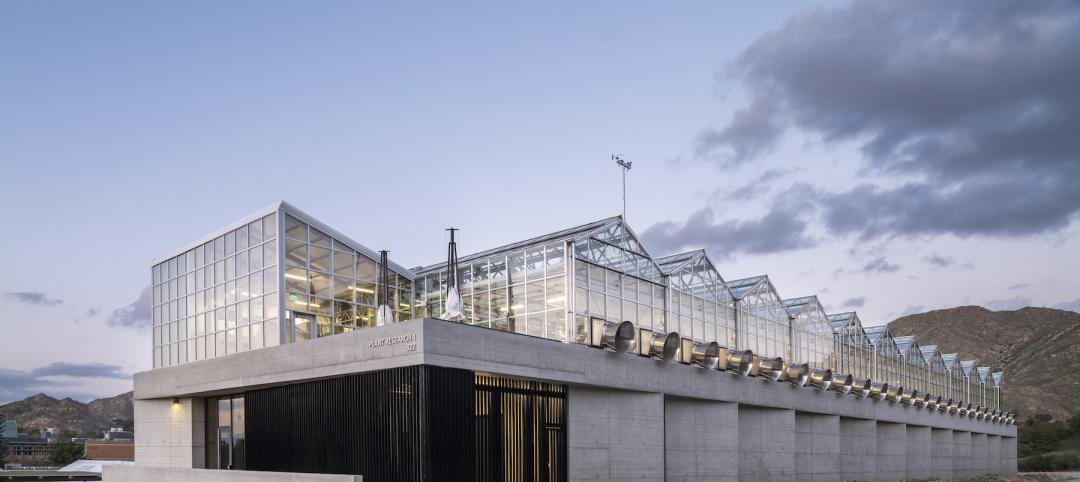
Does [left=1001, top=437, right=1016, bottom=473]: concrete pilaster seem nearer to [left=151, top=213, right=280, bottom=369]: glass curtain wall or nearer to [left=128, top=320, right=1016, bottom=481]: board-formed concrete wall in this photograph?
[left=128, top=320, right=1016, bottom=481]: board-formed concrete wall

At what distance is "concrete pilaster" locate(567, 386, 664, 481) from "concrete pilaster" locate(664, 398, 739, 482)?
6.59ft

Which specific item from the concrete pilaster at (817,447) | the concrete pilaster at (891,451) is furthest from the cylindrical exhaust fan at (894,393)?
the concrete pilaster at (817,447)

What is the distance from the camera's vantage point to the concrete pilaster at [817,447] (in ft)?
168

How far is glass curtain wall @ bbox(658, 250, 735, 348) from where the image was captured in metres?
42.8

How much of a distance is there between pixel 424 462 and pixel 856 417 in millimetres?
41215

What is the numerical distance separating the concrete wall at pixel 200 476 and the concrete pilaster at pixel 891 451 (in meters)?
46.2

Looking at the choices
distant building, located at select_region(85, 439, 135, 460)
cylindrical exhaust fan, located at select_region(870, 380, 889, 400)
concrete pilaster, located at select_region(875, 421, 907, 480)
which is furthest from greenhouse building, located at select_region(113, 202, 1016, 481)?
distant building, located at select_region(85, 439, 135, 460)

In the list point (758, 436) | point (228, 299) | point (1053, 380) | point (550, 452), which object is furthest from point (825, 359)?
point (1053, 380)

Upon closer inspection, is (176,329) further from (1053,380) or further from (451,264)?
(1053,380)

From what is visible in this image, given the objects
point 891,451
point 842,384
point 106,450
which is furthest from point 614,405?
point 106,450

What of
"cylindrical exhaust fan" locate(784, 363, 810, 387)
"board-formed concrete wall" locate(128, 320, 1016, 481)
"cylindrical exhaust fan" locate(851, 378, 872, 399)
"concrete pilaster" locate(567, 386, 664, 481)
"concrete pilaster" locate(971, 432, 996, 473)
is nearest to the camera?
"board-formed concrete wall" locate(128, 320, 1016, 481)

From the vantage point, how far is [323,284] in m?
39.5

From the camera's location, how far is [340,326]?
39.8 m

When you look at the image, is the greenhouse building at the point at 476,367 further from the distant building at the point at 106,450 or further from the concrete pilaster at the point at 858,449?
the distant building at the point at 106,450
